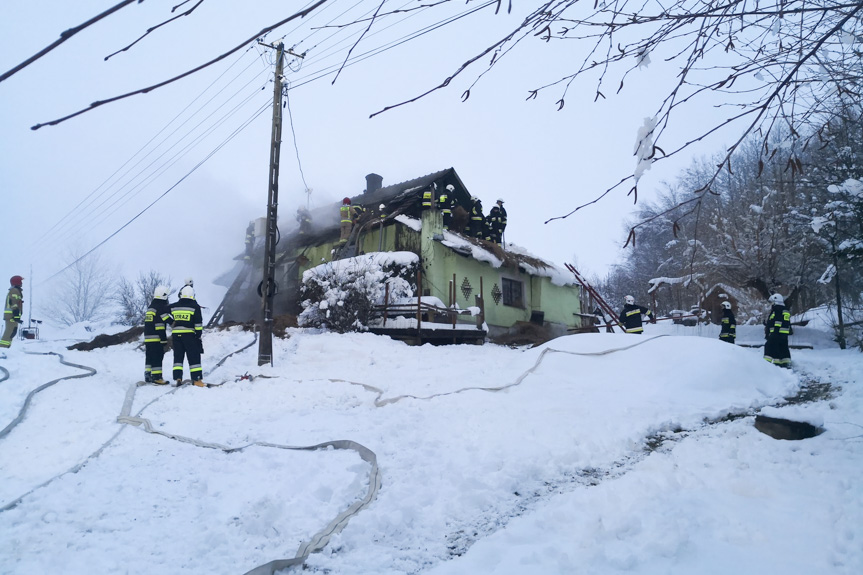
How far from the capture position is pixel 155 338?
7.51 meters

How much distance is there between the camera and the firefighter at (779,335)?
31.9ft

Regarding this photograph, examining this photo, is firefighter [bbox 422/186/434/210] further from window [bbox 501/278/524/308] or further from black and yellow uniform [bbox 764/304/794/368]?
black and yellow uniform [bbox 764/304/794/368]

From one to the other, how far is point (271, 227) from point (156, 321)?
331cm

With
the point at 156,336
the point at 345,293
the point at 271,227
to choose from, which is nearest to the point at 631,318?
the point at 345,293

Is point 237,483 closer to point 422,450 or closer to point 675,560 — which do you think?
point 422,450

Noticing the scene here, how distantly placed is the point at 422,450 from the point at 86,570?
7.72ft

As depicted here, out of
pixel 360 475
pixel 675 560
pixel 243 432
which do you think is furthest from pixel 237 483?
pixel 675 560

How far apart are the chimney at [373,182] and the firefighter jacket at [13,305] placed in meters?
14.9

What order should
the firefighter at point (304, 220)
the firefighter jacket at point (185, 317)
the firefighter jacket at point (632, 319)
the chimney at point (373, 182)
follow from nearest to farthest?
1. the firefighter jacket at point (185, 317)
2. the firefighter jacket at point (632, 319)
3. the firefighter at point (304, 220)
4. the chimney at point (373, 182)

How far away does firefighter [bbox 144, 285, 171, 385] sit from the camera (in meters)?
7.36

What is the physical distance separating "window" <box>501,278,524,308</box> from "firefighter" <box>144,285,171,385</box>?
1277cm

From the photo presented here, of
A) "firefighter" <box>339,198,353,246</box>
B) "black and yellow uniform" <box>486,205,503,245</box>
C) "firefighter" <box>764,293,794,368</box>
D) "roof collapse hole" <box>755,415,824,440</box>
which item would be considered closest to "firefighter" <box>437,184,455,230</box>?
"black and yellow uniform" <box>486,205,503,245</box>

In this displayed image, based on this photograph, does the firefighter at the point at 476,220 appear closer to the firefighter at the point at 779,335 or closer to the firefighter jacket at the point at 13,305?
the firefighter at the point at 779,335

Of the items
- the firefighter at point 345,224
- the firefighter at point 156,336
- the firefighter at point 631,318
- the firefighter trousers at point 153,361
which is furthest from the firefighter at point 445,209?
the firefighter trousers at point 153,361
